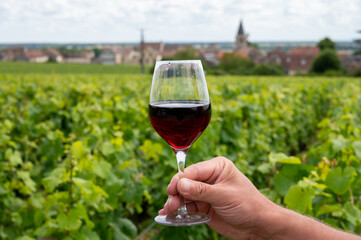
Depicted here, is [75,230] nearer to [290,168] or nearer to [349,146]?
[290,168]

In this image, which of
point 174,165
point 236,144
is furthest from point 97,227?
point 236,144

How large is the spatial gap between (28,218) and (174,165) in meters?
1.15

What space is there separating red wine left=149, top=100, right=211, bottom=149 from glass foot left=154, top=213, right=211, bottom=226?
0.91 ft

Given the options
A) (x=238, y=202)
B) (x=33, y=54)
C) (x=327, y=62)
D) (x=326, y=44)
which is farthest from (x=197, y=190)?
(x=33, y=54)

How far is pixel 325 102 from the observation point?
1195 cm

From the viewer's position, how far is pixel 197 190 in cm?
147

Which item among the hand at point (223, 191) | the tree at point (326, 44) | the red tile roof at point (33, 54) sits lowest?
the red tile roof at point (33, 54)

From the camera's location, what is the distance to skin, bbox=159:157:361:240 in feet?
4.94

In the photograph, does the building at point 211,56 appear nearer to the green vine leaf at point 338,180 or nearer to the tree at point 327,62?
the tree at point 327,62

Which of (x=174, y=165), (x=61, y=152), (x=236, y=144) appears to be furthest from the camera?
(x=236, y=144)

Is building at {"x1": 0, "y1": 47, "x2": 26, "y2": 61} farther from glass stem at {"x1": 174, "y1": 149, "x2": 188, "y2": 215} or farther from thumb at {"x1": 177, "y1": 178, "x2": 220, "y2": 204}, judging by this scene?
thumb at {"x1": 177, "y1": 178, "x2": 220, "y2": 204}

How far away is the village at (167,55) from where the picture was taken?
304 ft

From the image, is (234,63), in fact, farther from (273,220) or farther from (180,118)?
(180,118)

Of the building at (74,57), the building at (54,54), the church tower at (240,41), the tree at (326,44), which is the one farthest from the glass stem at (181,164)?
the church tower at (240,41)
